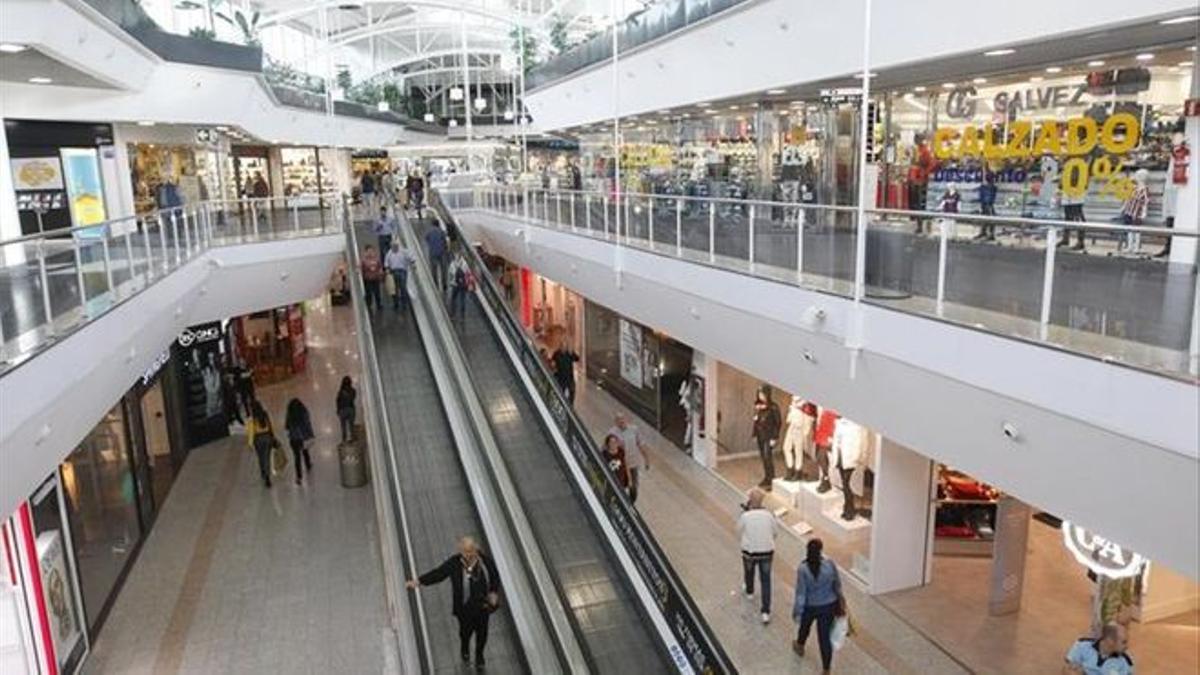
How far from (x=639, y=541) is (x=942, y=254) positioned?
3.54m

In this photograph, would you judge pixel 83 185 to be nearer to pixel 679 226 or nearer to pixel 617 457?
pixel 679 226

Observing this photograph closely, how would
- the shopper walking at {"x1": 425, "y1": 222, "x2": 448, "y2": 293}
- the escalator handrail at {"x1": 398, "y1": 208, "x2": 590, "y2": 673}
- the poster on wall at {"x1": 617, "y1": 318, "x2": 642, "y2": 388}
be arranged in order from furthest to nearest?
1. the poster on wall at {"x1": 617, "y1": 318, "x2": 642, "y2": 388}
2. the shopper walking at {"x1": 425, "y1": 222, "x2": 448, "y2": 293}
3. the escalator handrail at {"x1": 398, "y1": 208, "x2": 590, "y2": 673}

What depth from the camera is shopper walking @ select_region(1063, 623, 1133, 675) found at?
687 cm

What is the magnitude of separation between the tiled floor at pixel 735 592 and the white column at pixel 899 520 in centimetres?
47

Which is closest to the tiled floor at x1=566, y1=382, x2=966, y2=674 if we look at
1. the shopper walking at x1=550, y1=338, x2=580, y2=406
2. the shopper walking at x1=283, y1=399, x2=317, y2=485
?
the shopper walking at x1=550, y1=338, x2=580, y2=406

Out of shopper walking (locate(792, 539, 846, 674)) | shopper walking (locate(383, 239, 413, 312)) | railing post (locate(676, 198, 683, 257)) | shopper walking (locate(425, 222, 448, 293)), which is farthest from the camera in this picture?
shopper walking (locate(425, 222, 448, 293))

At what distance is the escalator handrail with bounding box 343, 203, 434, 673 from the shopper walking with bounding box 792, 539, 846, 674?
11.7 ft

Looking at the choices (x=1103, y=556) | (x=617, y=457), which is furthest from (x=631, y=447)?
(x=1103, y=556)

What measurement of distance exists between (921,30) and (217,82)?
50.7 ft

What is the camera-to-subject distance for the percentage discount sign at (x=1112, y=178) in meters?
10.9

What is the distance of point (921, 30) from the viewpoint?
8.85m

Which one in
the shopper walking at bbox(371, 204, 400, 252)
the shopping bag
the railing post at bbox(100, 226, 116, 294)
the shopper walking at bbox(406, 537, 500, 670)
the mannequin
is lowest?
the shopping bag

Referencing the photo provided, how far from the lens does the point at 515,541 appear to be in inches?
342

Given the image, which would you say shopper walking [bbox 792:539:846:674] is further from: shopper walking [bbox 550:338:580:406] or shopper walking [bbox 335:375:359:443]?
shopper walking [bbox 335:375:359:443]
